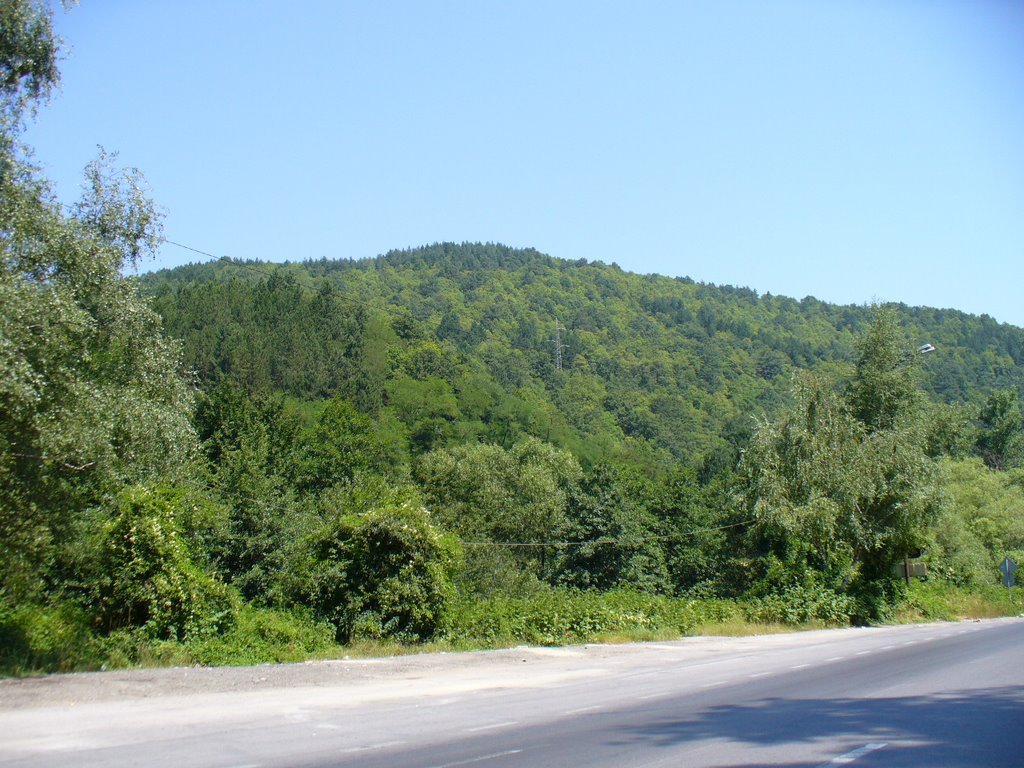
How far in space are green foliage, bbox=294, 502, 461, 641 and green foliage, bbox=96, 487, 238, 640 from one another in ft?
13.7

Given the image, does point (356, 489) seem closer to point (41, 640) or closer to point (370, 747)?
point (41, 640)

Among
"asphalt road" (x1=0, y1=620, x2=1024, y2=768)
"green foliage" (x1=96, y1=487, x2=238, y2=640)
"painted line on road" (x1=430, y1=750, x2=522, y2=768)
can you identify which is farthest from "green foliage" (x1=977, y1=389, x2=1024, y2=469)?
"painted line on road" (x1=430, y1=750, x2=522, y2=768)

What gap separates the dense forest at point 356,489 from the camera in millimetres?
16016

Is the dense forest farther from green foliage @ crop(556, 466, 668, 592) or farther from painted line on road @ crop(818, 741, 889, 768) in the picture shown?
painted line on road @ crop(818, 741, 889, 768)

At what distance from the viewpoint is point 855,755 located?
881 centimetres

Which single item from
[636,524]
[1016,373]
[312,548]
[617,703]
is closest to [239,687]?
[617,703]

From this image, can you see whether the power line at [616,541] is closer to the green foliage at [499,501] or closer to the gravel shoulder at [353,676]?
the green foliage at [499,501]

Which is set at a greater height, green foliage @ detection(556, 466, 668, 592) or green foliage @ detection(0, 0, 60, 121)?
green foliage @ detection(0, 0, 60, 121)

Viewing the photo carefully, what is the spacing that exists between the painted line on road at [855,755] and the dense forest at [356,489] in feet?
39.6

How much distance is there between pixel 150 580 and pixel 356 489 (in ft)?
96.8

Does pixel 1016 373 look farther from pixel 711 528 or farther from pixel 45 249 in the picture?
pixel 45 249

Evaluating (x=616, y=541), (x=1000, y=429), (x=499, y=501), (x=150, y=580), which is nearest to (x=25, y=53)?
(x=150, y=580)

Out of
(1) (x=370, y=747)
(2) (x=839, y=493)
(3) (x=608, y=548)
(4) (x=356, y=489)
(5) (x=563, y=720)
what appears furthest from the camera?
(3) (x=608, y=548)

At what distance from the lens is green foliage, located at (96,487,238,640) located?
18844mm
